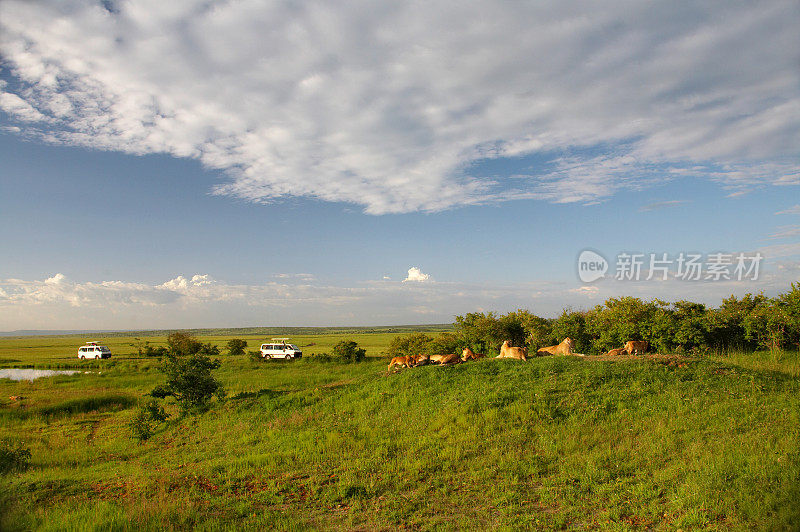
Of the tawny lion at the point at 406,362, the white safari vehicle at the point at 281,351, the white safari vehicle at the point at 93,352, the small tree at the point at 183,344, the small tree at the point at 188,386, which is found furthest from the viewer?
the white safari vehicle at the point at 93,352

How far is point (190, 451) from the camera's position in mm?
12844

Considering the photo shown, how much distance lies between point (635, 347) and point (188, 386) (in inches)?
739

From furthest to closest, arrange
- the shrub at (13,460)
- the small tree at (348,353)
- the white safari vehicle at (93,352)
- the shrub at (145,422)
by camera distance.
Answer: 1. the white safari vehicle at (93,352)
2. the small tree at (348,353)
3. the shrub at (145,422)
4. the shrub at (13,460)

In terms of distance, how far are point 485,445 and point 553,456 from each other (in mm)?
1556

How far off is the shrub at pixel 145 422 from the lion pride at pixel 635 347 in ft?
60.6

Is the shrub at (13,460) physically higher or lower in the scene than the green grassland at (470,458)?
lower

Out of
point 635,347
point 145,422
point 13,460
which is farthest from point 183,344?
point 635,347

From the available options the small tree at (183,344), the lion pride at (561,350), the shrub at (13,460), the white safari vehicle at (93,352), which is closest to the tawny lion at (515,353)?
the lion pride at (561,350)

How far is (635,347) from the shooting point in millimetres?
16703

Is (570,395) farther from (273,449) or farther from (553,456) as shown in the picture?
(273,449)

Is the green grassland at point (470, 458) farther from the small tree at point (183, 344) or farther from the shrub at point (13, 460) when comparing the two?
the small tree at point (183, 344)

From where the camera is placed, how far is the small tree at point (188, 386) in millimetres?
18062

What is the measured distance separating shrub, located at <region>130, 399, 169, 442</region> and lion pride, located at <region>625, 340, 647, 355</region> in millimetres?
18471

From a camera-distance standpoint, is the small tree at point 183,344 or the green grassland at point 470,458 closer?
the green grassland at point 470,458
